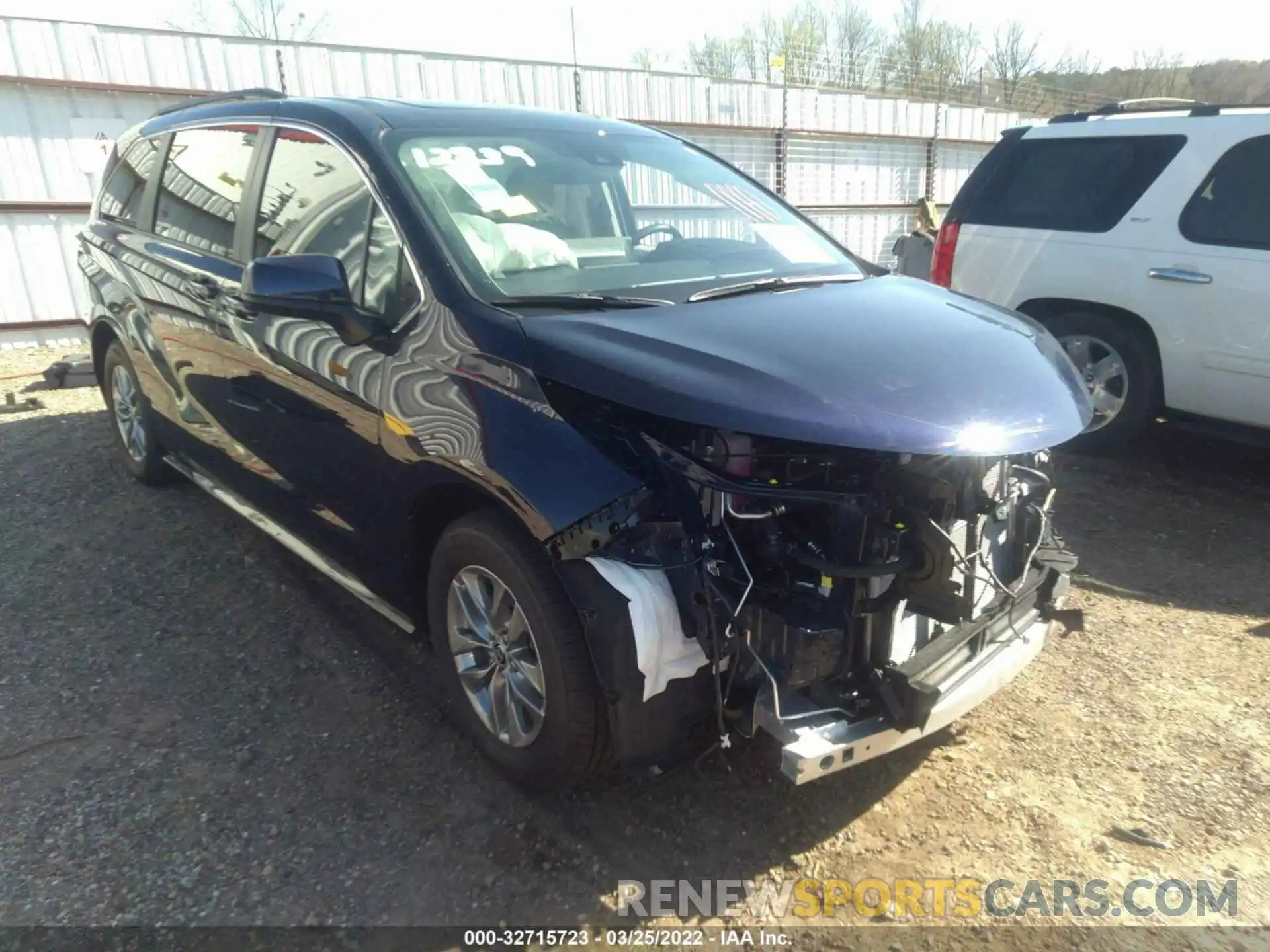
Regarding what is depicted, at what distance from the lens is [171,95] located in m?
9.32

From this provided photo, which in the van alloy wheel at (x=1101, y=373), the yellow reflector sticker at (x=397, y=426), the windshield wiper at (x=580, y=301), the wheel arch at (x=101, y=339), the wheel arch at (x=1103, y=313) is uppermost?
the windshield wiper at (x=580, y=301)

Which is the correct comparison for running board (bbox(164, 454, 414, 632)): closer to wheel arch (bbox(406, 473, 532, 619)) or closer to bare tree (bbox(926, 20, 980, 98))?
wheel arch (bbox(406, 473, 532, 619))

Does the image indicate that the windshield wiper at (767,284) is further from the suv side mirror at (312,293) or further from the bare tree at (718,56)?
the bare tree at (718,56)

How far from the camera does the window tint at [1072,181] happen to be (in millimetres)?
5309

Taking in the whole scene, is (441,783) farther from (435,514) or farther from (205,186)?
(205,186)

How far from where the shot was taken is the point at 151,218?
4.43m

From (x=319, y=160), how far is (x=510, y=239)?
83 centimetres

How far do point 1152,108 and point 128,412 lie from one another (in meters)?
6.52

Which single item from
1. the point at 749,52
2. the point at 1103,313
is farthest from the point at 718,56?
the point at 1103,313

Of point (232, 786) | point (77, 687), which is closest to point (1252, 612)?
point (232, 786)

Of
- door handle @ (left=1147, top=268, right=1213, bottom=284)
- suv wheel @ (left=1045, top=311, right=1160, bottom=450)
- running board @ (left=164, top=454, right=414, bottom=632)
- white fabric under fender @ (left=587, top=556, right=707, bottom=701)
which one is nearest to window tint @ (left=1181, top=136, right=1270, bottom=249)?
door handle @ (left=1147, top=268, right=1213, bottom=284)

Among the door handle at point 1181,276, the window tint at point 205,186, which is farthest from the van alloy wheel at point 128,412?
the door handle at point 1181,276

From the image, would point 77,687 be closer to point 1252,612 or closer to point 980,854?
point 980,854

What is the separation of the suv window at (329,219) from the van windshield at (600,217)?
0.63 feet
